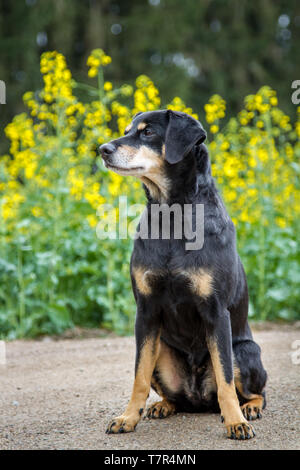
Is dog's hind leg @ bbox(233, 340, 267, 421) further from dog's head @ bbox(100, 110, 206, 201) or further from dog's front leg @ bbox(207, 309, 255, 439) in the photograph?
dog's head @ bbox(100, 110, 206, 201)

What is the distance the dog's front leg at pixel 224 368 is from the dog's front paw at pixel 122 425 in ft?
1.69

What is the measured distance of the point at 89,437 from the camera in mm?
3094

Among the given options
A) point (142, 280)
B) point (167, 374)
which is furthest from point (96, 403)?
point (142, 280)

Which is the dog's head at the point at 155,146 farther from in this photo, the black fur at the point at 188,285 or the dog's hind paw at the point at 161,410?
the dog's hind paw at the point at 161,410

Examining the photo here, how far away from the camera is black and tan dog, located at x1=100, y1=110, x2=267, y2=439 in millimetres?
3086

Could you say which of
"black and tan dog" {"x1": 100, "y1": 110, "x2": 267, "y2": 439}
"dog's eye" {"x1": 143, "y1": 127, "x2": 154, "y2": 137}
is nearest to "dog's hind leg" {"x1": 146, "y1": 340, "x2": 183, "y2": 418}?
"black and tan dog" {"x1": 100, "y1": 110, "x2": 267, "y2": 439}

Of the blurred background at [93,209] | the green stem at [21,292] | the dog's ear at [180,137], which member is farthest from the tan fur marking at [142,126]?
the green stem at [21,292]

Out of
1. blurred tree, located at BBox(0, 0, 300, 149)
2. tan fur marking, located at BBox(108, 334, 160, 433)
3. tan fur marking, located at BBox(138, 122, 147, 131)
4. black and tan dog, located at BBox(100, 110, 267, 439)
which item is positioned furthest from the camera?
blurred tree, located at BBox(0, 0, 300, 149)

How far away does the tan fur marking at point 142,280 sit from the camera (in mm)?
3152

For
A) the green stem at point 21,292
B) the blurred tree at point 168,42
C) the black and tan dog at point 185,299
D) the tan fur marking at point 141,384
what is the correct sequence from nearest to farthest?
the black and tan dog at point 185,299 < the tan fur marking at point 141,384 < the green stem at point 21,292 < the blurred tree at point 168,42

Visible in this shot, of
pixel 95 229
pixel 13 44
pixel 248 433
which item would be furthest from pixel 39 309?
pixel 13 44
